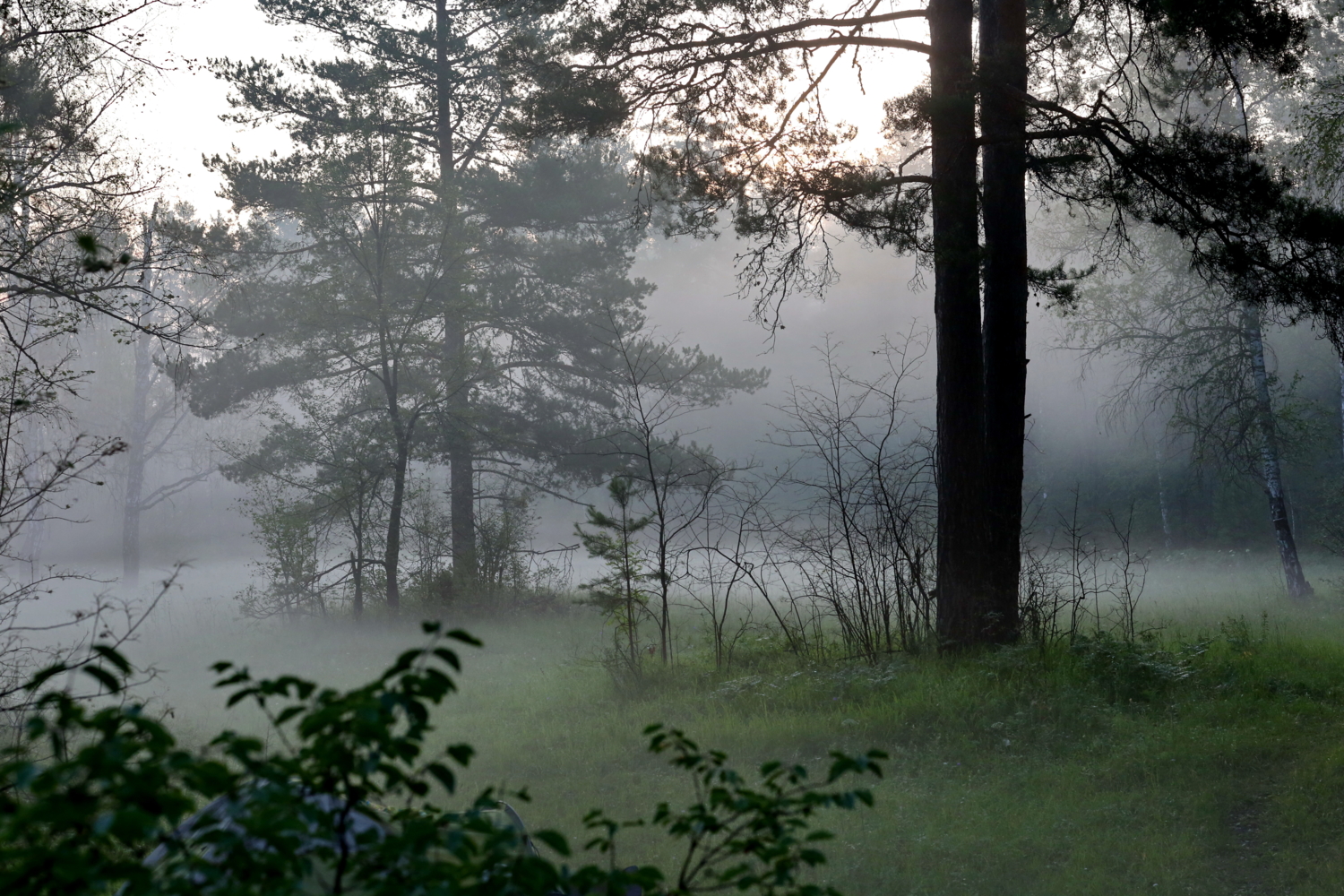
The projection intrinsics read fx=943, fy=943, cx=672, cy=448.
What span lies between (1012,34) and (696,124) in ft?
9.24

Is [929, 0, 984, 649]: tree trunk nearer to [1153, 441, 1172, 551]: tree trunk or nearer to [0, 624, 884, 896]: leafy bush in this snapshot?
[0, 624, 884, 896]: leafy bush

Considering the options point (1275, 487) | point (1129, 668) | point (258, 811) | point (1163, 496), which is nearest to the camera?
point (258, 811)

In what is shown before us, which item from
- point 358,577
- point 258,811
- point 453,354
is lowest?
point 358,577

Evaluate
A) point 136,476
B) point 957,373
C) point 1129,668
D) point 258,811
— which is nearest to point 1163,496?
point 957,373

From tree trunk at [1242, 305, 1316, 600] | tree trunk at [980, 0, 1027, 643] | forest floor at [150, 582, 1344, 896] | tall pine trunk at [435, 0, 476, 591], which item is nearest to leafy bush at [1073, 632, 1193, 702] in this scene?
forest floor at [150, 582, 1344, 896]

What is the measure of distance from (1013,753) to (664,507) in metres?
5.85

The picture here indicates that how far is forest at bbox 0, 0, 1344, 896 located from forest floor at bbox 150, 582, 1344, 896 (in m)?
0.04

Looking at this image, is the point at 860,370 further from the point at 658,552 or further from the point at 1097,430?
the point at 658,552

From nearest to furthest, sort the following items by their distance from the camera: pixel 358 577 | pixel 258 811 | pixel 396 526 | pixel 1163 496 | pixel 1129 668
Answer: pixel 258 811 < pixel 1129 668 < pixel 396 526 < pixel 358 577 < pixel 1163 496

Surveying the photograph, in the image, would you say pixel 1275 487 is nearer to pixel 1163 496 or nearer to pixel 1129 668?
pixel 1163 496

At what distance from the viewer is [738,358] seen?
39188 millimetres

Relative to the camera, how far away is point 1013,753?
597 centimetres

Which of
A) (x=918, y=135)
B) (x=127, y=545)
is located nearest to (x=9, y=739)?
(x=918, y=135)

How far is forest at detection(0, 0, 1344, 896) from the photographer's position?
6.03 ft
